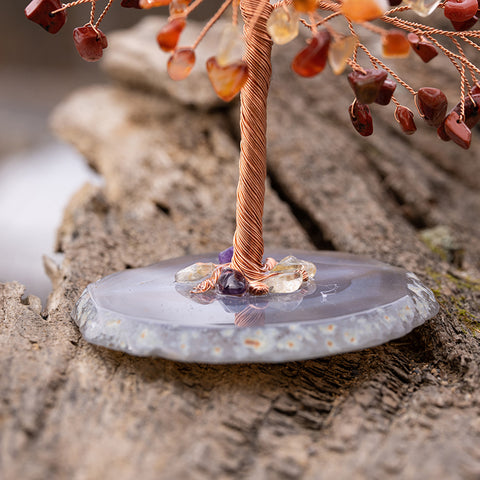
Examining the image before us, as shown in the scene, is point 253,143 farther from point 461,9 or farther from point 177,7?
point 461,9

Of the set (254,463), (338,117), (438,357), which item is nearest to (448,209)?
(338,117)

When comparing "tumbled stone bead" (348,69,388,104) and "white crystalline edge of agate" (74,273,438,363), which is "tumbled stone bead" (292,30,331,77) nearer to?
"tumbled stone bead" (348,69,388,104)

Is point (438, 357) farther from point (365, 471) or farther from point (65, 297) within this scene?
point (65, 297)

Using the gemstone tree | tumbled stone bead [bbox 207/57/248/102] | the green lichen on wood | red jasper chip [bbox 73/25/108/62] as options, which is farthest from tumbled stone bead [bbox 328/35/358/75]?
the green lichen on wood

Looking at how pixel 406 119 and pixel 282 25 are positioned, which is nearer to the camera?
pixel 282 25

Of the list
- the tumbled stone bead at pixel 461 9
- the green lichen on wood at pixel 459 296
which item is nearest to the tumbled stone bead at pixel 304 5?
the tumbled stone bead at pixel 461 9

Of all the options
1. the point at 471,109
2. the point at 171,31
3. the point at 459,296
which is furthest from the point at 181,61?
the point at 459,296

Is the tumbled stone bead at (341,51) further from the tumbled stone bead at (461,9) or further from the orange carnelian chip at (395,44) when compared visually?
the tumbled stone bead at (461,9)
